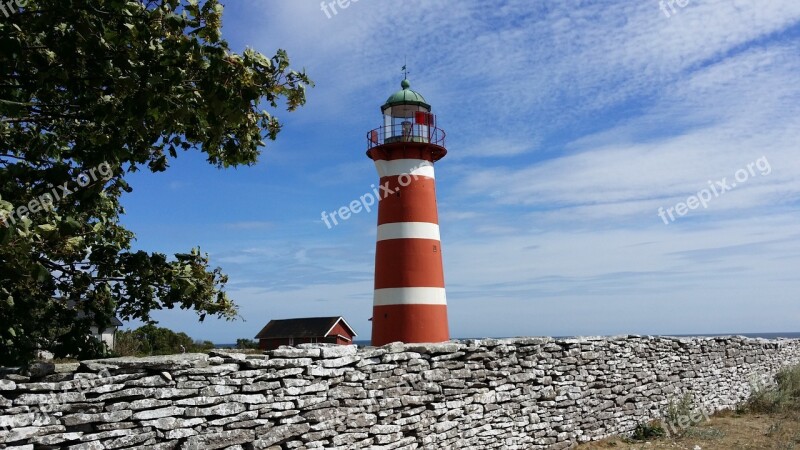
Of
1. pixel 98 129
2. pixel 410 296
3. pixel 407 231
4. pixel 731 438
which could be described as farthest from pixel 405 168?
pixel 98 129

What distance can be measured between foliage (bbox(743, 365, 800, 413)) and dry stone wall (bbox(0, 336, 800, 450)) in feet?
11.8

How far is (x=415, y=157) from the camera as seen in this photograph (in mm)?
16391

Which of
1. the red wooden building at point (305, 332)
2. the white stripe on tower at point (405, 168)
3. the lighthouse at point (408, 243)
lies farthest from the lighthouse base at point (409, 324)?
the red wooden building at point (305, 332)

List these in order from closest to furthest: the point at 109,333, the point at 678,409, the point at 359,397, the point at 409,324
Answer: the point at 359,397 → the point at 678,409 → the point at 409,324 → the point at 109,333

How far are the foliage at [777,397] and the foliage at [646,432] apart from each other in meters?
4.96

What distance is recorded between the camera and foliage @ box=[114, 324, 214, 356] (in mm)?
20578

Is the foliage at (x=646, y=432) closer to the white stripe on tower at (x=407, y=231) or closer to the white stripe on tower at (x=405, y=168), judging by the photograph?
the white stripe on tower at (x=407, y=231)

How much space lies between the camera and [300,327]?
102 feet

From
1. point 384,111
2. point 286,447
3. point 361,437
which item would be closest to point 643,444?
point 361,437

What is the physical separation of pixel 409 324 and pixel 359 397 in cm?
790

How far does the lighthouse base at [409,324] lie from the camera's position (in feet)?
49.2

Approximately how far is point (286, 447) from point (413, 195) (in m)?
10.0

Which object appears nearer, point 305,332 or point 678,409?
point 678,409

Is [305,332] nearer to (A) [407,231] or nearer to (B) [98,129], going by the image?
(A) [407,231]
